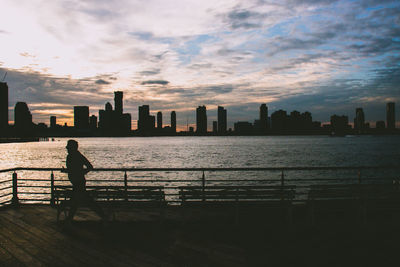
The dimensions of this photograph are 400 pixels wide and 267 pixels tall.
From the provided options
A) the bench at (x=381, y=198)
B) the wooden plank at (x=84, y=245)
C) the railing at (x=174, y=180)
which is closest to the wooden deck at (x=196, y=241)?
the wooden plank at (x=84, y=245)

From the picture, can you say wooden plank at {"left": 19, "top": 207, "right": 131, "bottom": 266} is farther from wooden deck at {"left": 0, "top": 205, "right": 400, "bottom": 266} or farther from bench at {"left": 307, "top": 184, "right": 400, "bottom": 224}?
bench at {"left": 307, "top": 184, "right": 400, "bottom": 224}

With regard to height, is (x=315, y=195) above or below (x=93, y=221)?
above

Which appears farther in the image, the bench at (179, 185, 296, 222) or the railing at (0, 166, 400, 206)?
the railing at (0, 166, 400, 206)

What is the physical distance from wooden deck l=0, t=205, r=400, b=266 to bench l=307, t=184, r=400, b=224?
40 cm

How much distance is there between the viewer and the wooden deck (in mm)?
5141

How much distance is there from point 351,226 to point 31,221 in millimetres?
7893

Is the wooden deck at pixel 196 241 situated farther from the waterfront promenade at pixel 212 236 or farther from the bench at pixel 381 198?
the bench at pixel 381 198

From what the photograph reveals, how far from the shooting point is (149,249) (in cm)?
555

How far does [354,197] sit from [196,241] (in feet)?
14.4

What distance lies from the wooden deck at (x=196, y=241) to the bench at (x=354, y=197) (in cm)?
40

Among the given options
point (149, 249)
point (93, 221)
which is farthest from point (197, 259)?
point (93, 221)

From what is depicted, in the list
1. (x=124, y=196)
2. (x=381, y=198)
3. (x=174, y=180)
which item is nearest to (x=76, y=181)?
(x=124, y=196)

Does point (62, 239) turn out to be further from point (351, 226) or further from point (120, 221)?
point (351, 226)

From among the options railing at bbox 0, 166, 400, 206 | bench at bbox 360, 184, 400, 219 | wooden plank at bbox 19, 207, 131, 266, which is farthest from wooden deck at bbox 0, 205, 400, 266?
railing at bbox 0, 166, 400, 206
